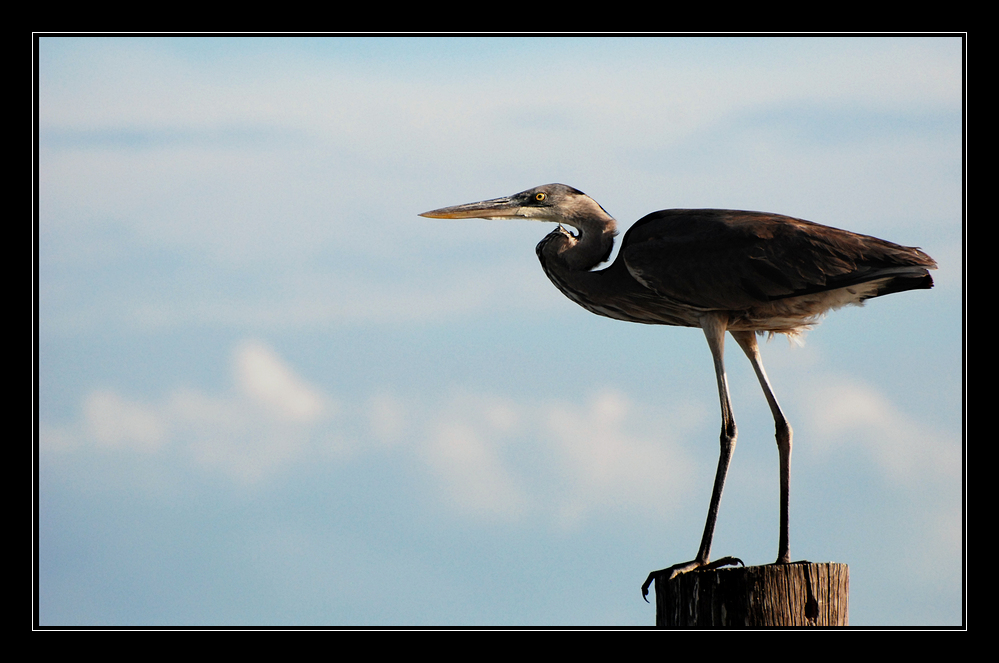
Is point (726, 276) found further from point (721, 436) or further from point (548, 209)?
point (548, 209)

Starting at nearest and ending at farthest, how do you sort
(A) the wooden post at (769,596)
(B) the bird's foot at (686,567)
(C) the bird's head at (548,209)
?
(A) the wooden post at (769,596), (B) the bird's foot at (686,567), (C) the bird's head at (548,209)

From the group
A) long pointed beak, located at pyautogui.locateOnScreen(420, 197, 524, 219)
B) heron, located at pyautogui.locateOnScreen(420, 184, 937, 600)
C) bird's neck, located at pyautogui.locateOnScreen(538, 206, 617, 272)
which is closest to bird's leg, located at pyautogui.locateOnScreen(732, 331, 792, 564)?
heron, located at pyautogui.locateOnScreen(420, 184, 937, 600)

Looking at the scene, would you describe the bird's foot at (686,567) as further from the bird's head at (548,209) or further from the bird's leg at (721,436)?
the bird's head at (548,209)

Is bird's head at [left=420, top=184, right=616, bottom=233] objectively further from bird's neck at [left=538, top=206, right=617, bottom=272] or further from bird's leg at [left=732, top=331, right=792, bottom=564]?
bird's leg at [left=732, top=331, right=792, bottom=564]

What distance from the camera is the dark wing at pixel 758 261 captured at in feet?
20.7

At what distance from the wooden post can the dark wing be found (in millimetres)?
2021

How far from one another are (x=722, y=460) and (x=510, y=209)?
107 inches

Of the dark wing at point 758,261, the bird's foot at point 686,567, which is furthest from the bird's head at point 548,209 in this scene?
the bird's foot at point 686,567

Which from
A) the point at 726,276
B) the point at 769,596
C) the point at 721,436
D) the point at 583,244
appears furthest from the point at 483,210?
the point at 769,596

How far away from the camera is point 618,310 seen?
731 cm

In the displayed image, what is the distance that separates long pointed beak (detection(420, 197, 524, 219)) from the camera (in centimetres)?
743
